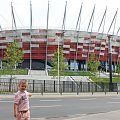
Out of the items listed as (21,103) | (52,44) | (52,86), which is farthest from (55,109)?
(52,44)

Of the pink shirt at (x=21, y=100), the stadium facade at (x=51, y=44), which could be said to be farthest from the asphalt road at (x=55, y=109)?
the stadium facade at (x=51, y=44)

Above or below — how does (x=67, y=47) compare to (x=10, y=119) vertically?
above

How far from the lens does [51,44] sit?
99.4 m

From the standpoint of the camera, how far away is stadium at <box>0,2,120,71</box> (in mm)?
98375

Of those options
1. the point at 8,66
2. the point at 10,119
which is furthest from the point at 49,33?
the point at 10,119

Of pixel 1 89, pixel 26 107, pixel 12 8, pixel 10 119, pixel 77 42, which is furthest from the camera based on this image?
pixel 77 42

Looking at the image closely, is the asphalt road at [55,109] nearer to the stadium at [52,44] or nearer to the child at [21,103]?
the child at [21,103]

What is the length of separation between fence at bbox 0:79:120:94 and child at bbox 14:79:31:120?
25.8 m

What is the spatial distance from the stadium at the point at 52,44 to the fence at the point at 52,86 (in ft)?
168

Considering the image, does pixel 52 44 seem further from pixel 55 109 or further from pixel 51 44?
pixel 55 109

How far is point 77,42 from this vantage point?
102m

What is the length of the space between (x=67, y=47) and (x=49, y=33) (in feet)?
23.9

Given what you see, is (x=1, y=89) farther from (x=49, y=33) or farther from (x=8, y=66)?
(x=49, y=33)

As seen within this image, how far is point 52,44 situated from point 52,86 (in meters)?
59.4
